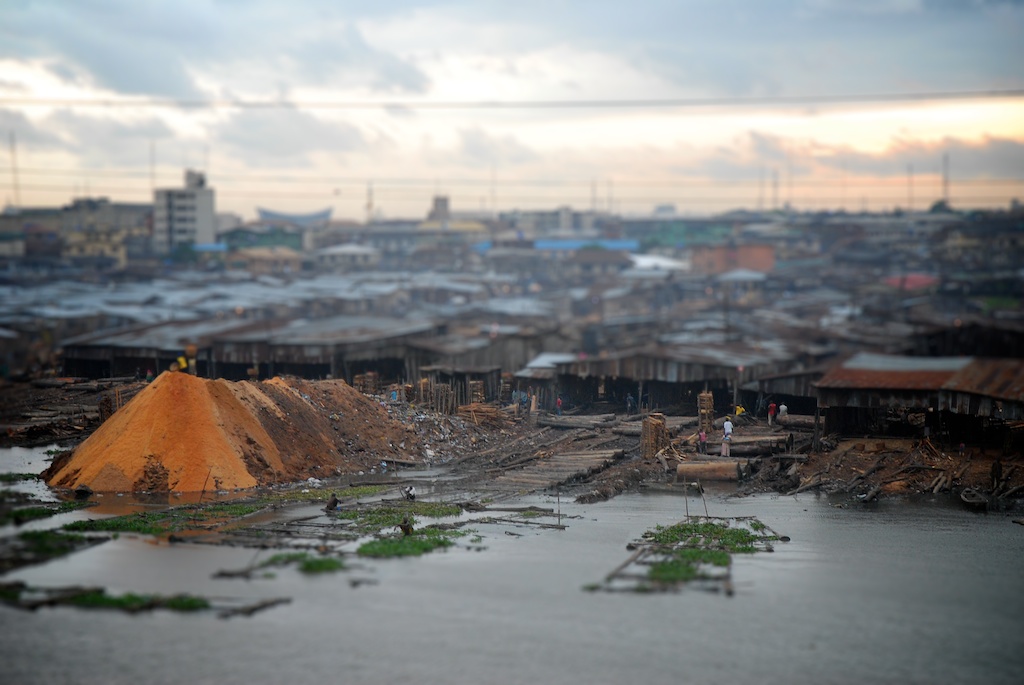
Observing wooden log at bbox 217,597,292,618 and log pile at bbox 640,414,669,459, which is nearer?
wooden log at bbox 217,597,292,618

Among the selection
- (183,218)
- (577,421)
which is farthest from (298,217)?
(577,421)

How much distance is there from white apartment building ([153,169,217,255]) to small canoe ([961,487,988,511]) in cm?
8816

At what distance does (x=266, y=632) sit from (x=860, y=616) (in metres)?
7.58

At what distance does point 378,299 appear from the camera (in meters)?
70.1

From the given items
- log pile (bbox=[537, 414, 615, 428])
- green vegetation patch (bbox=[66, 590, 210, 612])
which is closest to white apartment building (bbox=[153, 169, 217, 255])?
log pile (bbox=[537, 414, 615, 428])

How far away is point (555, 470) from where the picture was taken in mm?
22516

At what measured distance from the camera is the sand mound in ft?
66.9

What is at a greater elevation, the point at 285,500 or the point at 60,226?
the point at 60,226

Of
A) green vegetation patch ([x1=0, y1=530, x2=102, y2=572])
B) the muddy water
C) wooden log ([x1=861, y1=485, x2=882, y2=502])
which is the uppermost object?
green vegetation patch ([x1=0, y1=530, x2=102, y2=572])

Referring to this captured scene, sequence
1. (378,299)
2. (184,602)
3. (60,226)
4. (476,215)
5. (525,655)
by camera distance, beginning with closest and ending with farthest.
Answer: (525,655)
(184,602)
(378,299)
(60,226)
(476,215)

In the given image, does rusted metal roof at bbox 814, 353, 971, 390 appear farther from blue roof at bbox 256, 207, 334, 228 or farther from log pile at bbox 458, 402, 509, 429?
blue roof at bbox 256, 207, 334, 228

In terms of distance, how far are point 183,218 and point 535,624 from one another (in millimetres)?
94193

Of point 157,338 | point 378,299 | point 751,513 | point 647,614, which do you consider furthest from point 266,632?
point 378,299

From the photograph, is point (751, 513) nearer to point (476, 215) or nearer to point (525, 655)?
point (525, 655)
